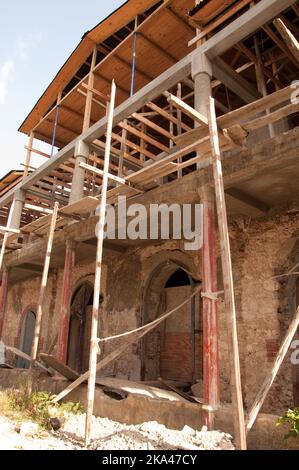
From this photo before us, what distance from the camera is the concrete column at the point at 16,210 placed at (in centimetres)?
1126

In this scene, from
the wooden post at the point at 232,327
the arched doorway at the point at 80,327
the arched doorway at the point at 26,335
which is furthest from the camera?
the arched doorway at the point at 26,335

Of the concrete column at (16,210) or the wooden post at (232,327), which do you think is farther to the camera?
the concrete column at (16,210)

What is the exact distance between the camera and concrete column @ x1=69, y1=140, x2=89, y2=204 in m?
8.93

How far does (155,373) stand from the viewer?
8719 millimetres

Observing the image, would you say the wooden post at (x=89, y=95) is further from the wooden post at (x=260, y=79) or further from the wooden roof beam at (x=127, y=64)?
the wooden post at (x=260, y=79)

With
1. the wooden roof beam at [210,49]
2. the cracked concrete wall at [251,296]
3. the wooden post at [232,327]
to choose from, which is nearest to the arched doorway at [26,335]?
the cracked concrete wall at [251,296]

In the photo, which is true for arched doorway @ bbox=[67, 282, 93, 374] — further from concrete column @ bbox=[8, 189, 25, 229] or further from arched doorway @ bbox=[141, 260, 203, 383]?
arched doorway @ bbox=[141, 260, 203, 383]

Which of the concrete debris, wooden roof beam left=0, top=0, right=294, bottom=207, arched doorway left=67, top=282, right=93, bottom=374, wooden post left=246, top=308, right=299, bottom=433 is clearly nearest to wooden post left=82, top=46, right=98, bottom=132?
wooden roof beam left=0, top=0, right=294, bottom=207

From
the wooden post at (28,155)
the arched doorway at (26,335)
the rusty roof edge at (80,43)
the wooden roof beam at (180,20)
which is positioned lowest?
the arched doorway at (26,335)

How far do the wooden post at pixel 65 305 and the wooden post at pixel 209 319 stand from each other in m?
3.91

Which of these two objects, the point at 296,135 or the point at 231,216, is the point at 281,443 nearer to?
the point at 296,135

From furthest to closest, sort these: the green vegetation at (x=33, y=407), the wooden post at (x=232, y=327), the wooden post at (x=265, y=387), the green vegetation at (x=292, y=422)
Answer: the green vegetation at (x=33, y=407) → the wooden post at (x=265, y=387) → the green vegetation at (x=292, y=422) → the wooden post at (x=232, y=327)

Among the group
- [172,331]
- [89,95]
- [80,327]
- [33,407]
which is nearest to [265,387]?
[33,407]

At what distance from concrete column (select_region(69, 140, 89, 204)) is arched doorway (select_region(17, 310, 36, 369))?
663cm
